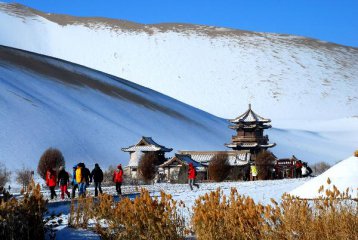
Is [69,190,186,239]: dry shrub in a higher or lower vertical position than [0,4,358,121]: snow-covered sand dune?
lower

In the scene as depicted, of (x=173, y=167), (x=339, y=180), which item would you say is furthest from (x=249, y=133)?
(x=339, y=180)

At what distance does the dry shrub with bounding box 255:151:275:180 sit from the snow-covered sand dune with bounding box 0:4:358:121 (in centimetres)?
6023

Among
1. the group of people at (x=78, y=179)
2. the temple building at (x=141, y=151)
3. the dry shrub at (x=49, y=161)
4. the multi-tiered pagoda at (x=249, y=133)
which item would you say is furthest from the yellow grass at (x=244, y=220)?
the multi-tiered pagoda at (x=249, y=133)

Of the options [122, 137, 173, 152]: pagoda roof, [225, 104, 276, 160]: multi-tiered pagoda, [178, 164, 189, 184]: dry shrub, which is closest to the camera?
[178, 164, 189, 184]: dry shrub

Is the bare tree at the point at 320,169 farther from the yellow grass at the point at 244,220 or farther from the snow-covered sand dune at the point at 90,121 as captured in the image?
the yellow grass at the point at 244,220

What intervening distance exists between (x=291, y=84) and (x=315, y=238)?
11062 cm

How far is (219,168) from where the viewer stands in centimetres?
4284

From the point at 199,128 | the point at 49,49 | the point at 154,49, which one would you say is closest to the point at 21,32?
the point at 49,49

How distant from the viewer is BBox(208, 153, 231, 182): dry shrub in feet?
139

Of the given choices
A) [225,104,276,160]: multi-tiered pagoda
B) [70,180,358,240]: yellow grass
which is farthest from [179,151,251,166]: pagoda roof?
[70,180,358,240]: yellow grass

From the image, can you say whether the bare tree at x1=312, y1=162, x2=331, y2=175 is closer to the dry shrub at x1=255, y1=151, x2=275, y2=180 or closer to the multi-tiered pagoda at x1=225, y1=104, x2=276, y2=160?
the multi-tiered pagoda at x1=225, y1=104, x2=276, y2=160

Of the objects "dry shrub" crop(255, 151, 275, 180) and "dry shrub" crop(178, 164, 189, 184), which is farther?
"dry shrub" crop(255, 151, 275, 180)

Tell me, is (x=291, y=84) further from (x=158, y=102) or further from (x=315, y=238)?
(x=315, y=238)

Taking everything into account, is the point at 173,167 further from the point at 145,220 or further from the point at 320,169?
the point at 145,220
